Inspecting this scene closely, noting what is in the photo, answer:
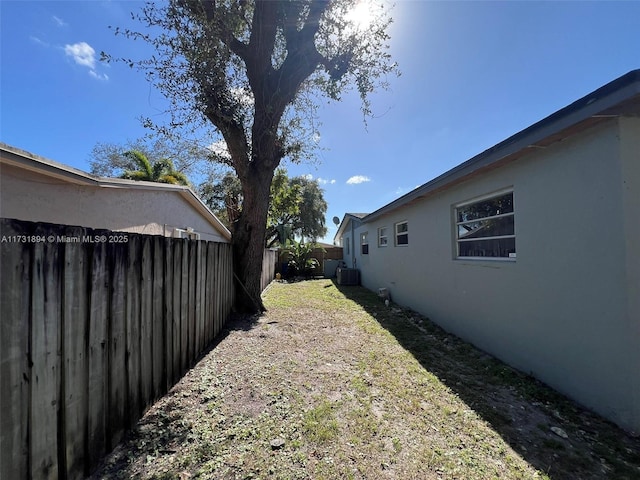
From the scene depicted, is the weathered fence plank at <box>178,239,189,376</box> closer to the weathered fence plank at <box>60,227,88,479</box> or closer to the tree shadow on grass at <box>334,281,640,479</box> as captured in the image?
the weathered fence plank at <box>60,227,88,479</box>

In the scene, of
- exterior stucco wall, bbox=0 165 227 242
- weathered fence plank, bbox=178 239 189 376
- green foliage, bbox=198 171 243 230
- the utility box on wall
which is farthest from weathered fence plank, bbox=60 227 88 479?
green foliage, bbox=198 171 243 230

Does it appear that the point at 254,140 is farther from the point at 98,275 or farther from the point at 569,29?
the point at 569,29

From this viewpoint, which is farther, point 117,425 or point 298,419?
point 298,419

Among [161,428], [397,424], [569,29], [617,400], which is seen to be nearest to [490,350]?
[617,400]

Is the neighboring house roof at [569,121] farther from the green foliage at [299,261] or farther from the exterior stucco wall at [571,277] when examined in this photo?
the green foliage at [299,261]

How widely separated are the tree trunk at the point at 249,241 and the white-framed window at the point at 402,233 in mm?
4325

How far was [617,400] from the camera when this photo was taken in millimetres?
2754

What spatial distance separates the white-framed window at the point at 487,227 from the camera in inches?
173

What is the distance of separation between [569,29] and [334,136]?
557 centimetres

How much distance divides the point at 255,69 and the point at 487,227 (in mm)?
5805

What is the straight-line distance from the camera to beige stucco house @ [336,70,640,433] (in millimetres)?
2721

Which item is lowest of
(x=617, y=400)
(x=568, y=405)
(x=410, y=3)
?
(x=568, y=405)

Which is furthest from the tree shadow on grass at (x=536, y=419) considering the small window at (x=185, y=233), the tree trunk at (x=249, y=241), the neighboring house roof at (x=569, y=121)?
the small window at (x=185, y=233)

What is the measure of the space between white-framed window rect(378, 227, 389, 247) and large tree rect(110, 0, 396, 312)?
15.8 feet
